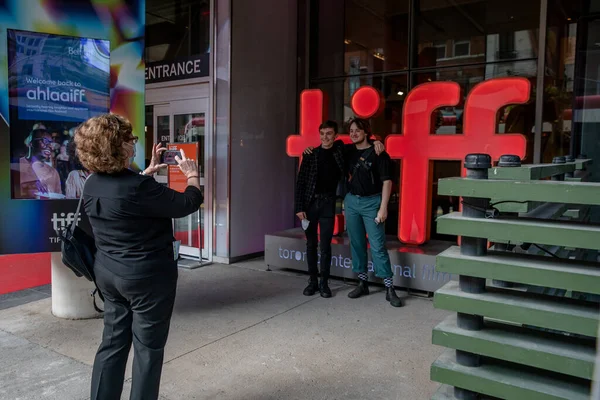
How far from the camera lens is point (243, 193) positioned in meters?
6.96

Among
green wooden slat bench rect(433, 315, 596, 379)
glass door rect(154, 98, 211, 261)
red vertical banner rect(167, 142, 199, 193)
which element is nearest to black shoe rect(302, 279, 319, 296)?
glass door rect(154, 98, 211, 261)

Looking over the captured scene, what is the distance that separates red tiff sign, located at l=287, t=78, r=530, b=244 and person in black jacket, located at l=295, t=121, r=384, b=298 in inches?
31.8

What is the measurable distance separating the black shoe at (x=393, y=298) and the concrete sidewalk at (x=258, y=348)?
0.27ft

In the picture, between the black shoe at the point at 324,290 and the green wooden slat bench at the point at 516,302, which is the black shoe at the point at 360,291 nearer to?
the black shoe at the point at 324,290

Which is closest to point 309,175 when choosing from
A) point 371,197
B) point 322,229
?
point 322,229

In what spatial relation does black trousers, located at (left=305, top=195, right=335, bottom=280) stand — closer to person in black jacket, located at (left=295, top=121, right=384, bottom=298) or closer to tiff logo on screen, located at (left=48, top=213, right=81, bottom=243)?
person in black jacket, located at (left=295, top=121, right=384, bottom=298)

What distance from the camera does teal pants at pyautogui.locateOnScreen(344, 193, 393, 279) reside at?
16.5ft

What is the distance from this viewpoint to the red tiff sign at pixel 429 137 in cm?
510

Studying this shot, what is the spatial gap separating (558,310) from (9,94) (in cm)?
428

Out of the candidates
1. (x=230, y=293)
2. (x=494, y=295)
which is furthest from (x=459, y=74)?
(x=494, y=295)

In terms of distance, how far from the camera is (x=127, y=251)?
2502 mm

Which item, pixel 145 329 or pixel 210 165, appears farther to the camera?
pixel 210 165

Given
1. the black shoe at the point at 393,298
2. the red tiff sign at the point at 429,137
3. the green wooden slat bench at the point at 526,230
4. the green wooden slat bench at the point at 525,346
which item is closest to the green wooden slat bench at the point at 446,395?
the green wooden slat bench at the point at 525,346

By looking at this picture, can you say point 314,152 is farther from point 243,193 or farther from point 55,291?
point 55,291
